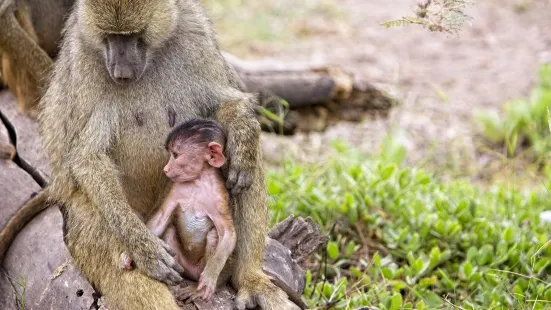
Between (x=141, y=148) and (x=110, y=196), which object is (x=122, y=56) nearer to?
(x=141, y=148)

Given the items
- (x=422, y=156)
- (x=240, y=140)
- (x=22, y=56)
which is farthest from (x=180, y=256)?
(x=422, y=156)

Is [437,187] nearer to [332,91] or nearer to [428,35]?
[332,91]

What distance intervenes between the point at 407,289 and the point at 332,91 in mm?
1710

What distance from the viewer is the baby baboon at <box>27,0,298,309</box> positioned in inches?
124

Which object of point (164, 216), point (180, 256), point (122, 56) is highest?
point (122, 56)

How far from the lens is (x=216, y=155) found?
10.6ft

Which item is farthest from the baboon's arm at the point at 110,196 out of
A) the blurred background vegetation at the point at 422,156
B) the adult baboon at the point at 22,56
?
the adult baboon at the point at 22,56

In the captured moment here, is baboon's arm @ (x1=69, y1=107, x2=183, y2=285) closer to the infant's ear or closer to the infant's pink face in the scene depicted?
the infant's pink face

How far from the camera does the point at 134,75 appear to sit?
319 cm

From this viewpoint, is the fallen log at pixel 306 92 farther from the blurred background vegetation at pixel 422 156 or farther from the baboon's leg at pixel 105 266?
the baboon's leg at pixel 105 266

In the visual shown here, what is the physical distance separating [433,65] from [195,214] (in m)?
5.52

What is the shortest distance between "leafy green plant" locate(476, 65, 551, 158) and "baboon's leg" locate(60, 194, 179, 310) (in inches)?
150

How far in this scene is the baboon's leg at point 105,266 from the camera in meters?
3.08

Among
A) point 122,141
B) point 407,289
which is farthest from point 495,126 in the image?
point 122,141
